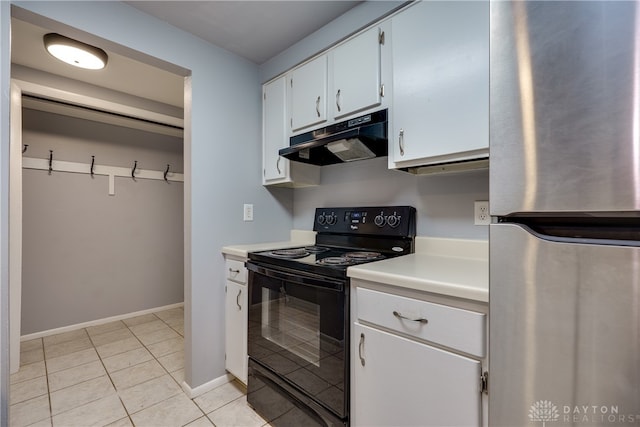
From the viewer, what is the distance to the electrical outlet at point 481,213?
134 centimetres

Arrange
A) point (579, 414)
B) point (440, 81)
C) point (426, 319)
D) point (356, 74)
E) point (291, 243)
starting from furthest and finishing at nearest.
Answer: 1. point (291, 243)
2. point (356, 74)
3. point (440, 81)
4. point (426, 319)
5. point (579, 414)

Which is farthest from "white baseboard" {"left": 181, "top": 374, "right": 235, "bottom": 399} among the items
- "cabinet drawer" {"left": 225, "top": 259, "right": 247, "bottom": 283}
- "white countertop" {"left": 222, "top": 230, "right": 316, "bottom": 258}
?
"white countertop" {"left": 222, "top": 230, "right": 316, "bottom": 258}

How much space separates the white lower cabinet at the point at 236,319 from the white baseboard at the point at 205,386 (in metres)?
0.08

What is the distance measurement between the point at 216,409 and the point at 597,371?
1795 millimetres

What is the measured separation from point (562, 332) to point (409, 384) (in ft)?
1.91

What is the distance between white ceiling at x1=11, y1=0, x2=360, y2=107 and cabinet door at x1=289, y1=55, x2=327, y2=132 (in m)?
0.22

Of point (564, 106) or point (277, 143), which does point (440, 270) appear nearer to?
point (564, 106)

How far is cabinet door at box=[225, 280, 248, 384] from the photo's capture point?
1.70 metres

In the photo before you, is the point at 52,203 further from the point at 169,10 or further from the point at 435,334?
the point at 435,334

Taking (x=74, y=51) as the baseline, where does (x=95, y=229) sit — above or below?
below

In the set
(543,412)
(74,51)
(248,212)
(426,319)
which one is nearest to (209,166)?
(248,212)

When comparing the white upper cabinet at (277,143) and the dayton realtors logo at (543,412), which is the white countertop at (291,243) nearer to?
the white upper cabinet at (277,143)

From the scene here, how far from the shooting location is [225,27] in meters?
1.69

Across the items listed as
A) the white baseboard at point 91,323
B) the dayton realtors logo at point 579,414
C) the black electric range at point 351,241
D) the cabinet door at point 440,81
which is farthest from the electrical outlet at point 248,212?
the white baseboard at point 91,323
